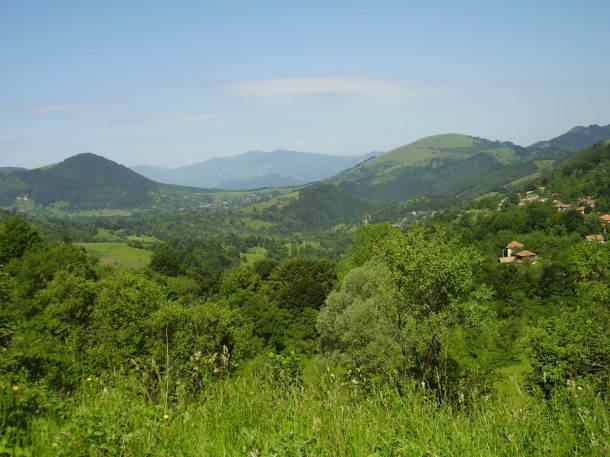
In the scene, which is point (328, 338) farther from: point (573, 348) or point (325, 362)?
point (573, 348)

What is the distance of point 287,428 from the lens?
4.55 m

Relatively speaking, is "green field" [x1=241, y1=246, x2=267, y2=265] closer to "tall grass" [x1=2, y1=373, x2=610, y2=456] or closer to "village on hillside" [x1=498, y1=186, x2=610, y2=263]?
"village on hillside" [x1=498, y1=186, x2=610, y2=263]

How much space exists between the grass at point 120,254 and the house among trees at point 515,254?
100935 millimetres

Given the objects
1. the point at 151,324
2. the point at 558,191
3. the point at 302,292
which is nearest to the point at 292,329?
the point at 302,292

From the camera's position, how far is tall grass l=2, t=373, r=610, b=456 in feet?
13.6

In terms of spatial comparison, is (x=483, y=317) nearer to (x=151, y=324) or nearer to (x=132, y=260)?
(x=151, y=324)

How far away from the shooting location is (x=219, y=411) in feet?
17.6

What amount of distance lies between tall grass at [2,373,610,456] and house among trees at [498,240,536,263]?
99765 mm

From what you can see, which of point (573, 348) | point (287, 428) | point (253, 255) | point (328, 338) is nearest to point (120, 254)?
point (253, 255)

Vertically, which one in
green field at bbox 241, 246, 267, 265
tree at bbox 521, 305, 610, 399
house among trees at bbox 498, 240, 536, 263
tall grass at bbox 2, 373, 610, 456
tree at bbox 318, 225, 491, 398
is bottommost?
green field at bbox 241, 246, 267, 265

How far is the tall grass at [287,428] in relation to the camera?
13.6 feet

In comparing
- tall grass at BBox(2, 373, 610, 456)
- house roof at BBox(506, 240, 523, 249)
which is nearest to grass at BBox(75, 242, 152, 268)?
house roof at BBox(506, 240, 523, 249)

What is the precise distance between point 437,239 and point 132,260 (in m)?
132

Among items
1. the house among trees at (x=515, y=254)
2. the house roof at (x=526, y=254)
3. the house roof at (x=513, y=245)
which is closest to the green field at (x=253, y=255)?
the house among trees at (x=515, y=254)
